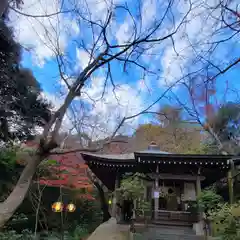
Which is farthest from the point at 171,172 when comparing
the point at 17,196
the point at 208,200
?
the point at 17,196

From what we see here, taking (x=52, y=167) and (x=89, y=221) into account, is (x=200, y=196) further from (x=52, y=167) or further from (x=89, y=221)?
(x=89, y=221)

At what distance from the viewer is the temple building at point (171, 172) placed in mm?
8773

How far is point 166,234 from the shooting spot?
8.02 m

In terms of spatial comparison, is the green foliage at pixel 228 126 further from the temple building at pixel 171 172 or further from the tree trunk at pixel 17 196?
the tree trunk at pixel 17 196

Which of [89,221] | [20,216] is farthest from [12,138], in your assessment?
[89,221]

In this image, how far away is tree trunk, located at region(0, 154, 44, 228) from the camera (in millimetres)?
2965

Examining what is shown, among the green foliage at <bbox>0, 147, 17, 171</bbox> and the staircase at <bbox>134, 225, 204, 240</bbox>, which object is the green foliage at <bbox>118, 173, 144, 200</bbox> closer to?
the staircase at <bbox>134, 225, 204, 240</bbox>

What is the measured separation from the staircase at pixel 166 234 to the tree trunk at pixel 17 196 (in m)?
5.49

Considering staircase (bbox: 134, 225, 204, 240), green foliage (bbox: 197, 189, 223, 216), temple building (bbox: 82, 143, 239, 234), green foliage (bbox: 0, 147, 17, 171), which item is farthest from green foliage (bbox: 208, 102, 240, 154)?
green foliage (bbox: 0, 147, 17, 171)

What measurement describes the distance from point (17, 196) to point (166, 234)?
6.64m

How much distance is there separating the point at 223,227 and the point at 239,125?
36.9ft

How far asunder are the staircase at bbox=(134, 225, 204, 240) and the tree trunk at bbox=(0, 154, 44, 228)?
5495 millimetres

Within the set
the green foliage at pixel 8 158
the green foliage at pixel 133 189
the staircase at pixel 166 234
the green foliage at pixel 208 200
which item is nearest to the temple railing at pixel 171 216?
the staircase at pixel 166 234

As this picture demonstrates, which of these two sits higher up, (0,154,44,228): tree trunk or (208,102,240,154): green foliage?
(208,102,240,154): green foliage
